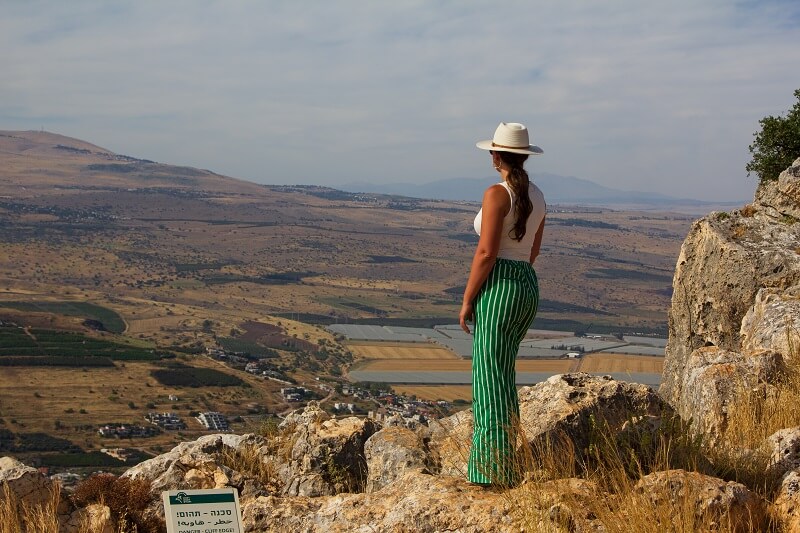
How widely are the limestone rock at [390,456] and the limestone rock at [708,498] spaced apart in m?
2.42

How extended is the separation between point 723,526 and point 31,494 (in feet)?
15.9

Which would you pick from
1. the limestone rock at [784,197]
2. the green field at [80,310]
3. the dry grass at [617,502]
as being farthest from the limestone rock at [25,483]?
the green field at [80,310]

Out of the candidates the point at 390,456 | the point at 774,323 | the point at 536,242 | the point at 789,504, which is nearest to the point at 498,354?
the point at 536,242

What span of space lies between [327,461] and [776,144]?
16778 mm

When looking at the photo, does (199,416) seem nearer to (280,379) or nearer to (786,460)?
(280,379)

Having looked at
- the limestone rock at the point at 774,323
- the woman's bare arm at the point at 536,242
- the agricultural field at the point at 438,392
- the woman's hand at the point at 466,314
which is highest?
the woman's bare arm at the point at 536,242

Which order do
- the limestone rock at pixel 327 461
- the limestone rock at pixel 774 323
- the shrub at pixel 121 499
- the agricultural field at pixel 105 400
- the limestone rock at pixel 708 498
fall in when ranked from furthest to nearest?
1. the agricultural field at pixel 105 400
2. the limestone rock at pixel 774 323
3. the limestone rock at pixel 327 461
4. the shrub at pixel 121 499
5. the limestone rock at pixel 708 498

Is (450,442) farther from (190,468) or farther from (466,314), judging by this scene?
(190,468)

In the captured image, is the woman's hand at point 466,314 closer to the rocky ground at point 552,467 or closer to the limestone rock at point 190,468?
the rocky ground at point 552,467

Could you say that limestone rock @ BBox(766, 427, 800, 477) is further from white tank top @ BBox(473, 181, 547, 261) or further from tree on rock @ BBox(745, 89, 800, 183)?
tree on rock @ BBox(745, 89, 800, 183)

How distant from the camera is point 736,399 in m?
8.34

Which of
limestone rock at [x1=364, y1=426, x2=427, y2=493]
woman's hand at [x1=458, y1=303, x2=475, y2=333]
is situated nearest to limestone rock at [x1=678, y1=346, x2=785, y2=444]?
limestone rock at [x1=364, y1=426, x2=427, y2=493]

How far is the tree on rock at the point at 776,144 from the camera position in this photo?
20.3m

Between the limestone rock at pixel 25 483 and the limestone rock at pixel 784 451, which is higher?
the limestone rock at pixel 784 451
